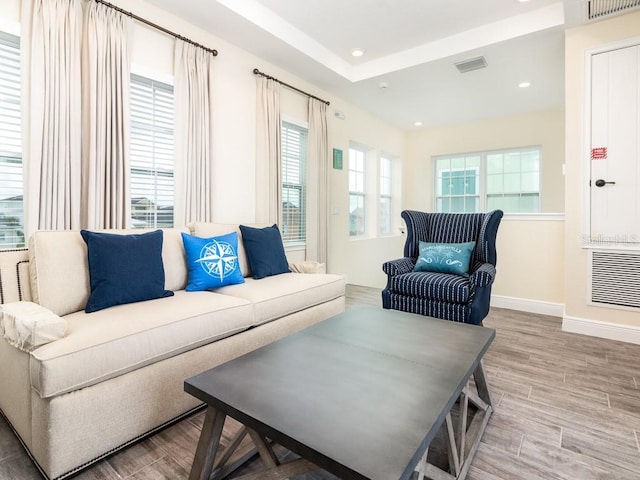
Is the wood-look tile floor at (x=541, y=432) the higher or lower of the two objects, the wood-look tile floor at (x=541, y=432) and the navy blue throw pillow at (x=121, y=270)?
the lower

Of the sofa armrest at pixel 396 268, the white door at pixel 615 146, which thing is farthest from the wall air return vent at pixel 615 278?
the sofa armrest at pixel 396 268

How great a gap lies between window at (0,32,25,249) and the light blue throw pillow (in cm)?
295

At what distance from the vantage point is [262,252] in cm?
291

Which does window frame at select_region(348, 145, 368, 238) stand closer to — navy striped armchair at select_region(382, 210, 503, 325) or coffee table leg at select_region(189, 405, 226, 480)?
navy striped armchair at select_region(382, 210, 503, 325)

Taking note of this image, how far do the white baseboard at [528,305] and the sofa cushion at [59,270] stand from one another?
4.05m

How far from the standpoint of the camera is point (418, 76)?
13.5 feet

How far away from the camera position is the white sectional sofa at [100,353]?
132cm

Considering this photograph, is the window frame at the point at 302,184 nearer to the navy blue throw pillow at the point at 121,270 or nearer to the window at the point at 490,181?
the navy blue throw pillow at the point at 121,270

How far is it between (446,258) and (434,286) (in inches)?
14.6

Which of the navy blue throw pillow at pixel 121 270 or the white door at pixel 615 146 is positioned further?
the white door at pixel 615 146

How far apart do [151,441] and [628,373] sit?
291 cm

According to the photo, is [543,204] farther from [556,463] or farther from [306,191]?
[556,463]

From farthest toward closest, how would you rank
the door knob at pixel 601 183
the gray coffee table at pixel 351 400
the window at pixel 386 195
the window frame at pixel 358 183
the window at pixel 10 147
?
the window at pixel 386 195 < the window frame at pixel 358 183 < the door knob at pixel 601 183 < the window at pixel 10 147 < the gray coffee table at pixel 351 400

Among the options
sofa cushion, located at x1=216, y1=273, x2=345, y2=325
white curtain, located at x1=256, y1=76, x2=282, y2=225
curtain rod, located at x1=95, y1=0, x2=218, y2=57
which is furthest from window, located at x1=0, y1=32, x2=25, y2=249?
white curtain, located at x1=256, y1=76, x2=282, y2=225
